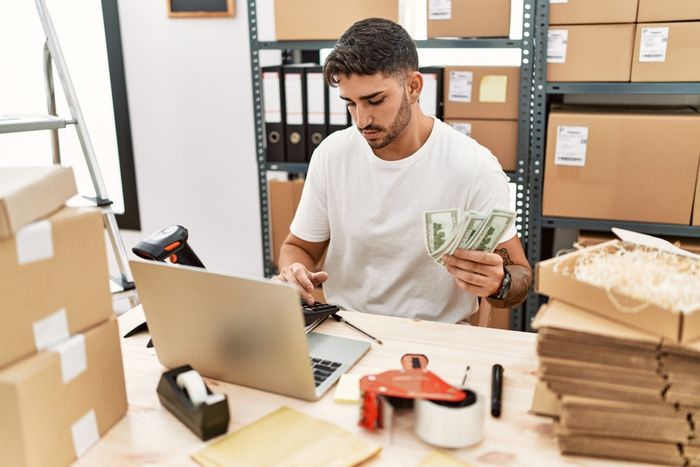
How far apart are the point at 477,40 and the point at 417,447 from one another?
1.60 meters

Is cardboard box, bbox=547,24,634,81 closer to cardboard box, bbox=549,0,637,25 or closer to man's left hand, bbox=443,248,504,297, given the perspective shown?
cardboard box, bbox=549,0,637,25

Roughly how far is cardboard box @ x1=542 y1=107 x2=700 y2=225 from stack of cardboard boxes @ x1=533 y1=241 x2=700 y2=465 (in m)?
1.27

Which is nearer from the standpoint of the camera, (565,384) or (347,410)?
(565,384)

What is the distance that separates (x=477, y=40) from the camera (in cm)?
215

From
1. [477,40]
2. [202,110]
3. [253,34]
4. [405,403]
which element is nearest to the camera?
[405,403]

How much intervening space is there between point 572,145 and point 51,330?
1689 millimetres

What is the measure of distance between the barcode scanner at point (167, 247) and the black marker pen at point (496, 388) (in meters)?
0.66

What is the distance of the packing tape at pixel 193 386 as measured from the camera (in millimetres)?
955

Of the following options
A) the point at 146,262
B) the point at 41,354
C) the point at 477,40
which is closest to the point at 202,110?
the point at 477,40

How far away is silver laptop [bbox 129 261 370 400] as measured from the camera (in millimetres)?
955

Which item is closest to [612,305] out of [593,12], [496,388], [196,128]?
[496,388]

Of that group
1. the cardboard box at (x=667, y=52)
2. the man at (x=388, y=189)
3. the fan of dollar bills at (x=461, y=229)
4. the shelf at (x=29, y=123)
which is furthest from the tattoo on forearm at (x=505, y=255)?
the shelf at (x=29, y=123)

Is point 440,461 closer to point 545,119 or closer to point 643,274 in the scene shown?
point 643,274

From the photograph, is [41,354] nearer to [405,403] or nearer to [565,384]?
[405,403]
